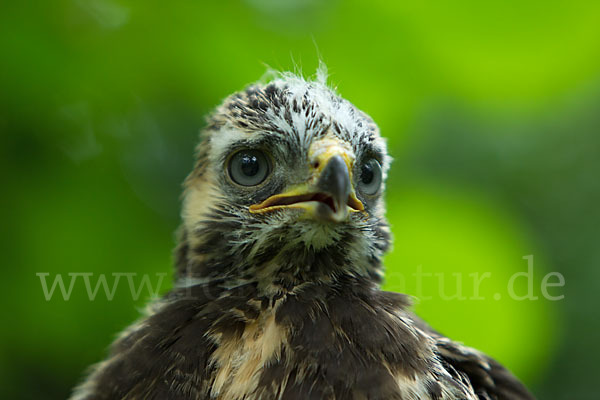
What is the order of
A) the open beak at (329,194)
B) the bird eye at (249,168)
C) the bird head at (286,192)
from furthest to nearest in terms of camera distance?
1. the bird eye at (249,168)
2. the bird head at (286,192)
3. the open beak at (329,194)

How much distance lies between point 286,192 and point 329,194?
11.5 inches

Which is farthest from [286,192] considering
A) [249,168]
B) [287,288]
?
[287,288]

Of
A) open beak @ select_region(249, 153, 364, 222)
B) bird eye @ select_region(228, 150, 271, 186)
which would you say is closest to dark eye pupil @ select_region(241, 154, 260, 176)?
bird eye @ select_region(228, 150, 271, 186)

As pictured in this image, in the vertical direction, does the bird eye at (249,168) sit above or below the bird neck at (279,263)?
above

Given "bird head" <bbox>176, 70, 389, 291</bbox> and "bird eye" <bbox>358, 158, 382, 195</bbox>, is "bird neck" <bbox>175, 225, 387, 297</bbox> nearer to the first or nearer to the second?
"bird head" <bbox>176, 70, 389, 291</bbox>

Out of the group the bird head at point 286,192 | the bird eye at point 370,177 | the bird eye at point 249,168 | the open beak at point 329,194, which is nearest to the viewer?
the open beak at point 329,194

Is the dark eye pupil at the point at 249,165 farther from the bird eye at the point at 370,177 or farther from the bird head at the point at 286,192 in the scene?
the bird eye at the point at 370,177

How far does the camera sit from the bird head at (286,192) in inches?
108

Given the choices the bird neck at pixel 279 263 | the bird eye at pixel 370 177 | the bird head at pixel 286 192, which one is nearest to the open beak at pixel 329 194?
the bird head at pixel 286 192

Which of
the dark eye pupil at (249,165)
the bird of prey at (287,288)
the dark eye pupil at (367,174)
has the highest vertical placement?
the dark eye pupil at (367,174)

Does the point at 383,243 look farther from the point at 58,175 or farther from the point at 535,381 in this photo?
the point at 58,175

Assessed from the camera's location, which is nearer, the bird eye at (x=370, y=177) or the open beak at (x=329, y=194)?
the open beak at (x=329, y=194)

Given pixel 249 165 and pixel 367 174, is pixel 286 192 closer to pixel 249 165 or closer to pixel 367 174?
pixel 249 165

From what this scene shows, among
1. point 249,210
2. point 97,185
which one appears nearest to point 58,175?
point 97,185
